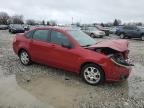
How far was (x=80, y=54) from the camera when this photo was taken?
6.16 meters

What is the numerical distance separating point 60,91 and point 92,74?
105cm

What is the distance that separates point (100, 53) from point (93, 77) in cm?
72

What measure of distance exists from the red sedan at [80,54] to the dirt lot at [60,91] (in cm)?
36

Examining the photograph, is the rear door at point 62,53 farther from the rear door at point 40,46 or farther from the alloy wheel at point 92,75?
the alloy wheel at point 92,75

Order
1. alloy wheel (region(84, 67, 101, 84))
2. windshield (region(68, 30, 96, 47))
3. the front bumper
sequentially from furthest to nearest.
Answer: windshield (region(68, 30, 96, 47)) < alloy wheel (region(84, 67, 101, 84)) < the front bumper

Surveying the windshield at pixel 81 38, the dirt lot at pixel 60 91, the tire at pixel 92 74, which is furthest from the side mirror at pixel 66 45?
the dirt lot at pixel 60 91

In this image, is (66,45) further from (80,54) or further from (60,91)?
(60,91)

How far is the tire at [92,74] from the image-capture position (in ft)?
19.5

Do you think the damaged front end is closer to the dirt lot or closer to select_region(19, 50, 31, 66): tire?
the dirt lot

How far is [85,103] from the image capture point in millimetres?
4914

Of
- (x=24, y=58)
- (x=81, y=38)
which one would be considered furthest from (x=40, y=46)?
(x=81, y=38)

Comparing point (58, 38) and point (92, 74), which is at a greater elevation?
point (58, 38)

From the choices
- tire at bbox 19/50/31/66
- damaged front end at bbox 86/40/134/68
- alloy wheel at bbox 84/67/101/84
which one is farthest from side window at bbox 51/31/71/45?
tire at bbox 19/50/31/66

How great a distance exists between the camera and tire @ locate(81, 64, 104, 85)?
19.5 ft
